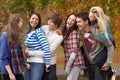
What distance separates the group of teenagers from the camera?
6.67 metres

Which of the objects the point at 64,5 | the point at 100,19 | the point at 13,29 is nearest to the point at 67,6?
the point at 64,5

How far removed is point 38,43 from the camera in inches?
279

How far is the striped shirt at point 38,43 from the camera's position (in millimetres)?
7027

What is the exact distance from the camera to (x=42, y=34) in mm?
7086

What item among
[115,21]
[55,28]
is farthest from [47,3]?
[55,28]

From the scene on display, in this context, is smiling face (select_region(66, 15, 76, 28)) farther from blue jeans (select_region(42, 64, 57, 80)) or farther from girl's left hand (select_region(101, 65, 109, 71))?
girl's left hand (select_region(101, 65, 109, 71))

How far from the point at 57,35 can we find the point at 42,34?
0.92 ft

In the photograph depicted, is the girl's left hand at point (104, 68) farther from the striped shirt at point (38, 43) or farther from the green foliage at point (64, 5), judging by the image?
the green foliage at point (64, 5)

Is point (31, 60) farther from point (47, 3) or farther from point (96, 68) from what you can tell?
point (47, 3)

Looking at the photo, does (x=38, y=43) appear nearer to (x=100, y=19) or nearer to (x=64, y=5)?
(x=100, y=19)

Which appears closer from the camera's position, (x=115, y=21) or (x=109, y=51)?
(x=109, y=51)

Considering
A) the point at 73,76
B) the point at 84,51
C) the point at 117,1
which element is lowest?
the point at 73,76

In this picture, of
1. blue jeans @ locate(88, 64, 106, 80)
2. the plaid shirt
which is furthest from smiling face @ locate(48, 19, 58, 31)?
blue jeans @ locate(88, 64, 106, 80)

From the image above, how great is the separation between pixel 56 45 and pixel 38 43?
0.34 m
